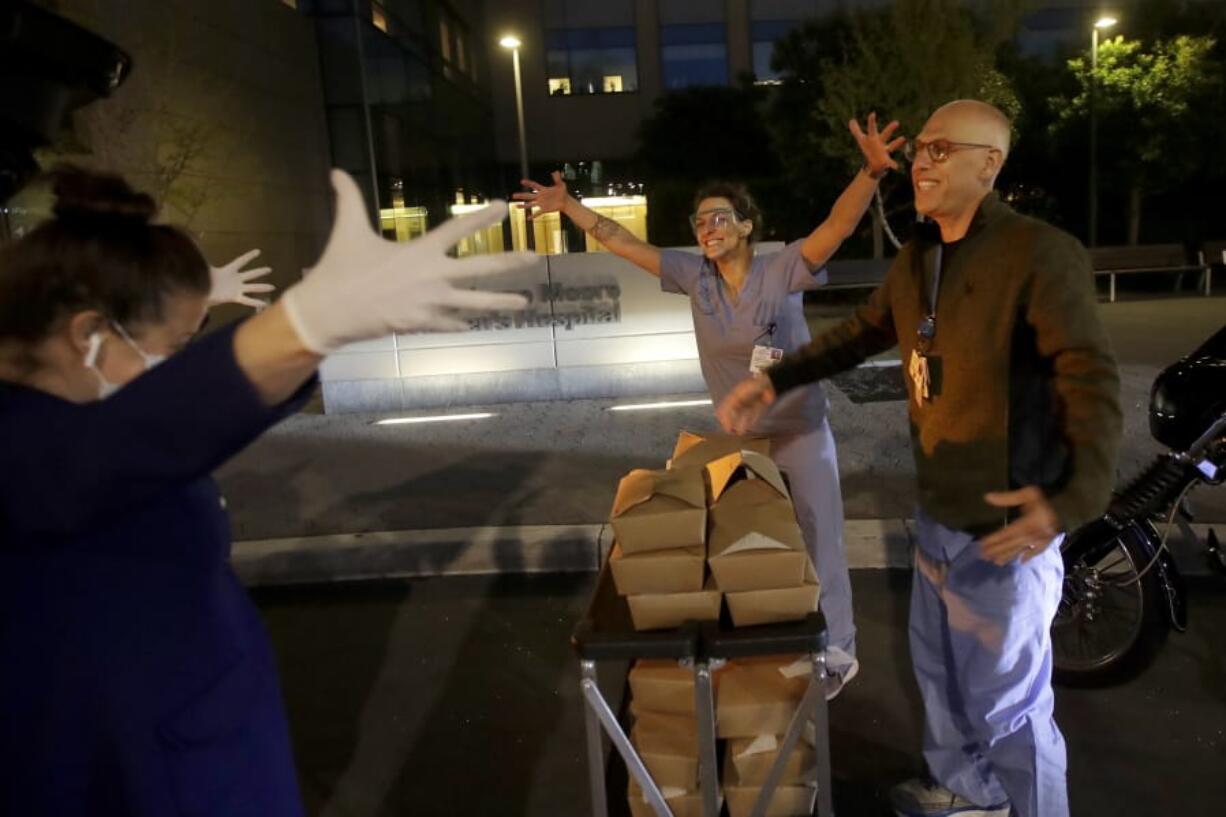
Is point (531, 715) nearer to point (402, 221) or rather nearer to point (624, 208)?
point (402, 221)

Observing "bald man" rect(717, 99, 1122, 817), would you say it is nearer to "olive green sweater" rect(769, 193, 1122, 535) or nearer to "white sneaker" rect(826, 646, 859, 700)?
"olive green sweater" rect(769, 193, 1122, 535)

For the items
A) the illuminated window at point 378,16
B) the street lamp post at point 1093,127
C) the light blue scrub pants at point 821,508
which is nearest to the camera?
the light blue scrub pants at point 821,508

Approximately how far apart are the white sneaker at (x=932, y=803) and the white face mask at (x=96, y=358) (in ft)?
8.35

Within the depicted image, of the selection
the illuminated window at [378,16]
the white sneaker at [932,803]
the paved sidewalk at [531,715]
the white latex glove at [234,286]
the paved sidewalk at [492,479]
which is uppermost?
the illuminated window at [378,16]

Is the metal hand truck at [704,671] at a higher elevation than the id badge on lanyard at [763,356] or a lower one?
lower

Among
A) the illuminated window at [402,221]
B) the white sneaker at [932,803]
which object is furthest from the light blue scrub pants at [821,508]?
the illuminated window at [402,221]

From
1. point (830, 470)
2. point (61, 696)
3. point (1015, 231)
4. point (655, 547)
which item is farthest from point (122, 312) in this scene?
point (830, 470)

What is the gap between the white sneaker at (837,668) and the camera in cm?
373

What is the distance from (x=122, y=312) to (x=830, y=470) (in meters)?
2.81

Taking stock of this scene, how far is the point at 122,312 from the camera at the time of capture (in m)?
1.46

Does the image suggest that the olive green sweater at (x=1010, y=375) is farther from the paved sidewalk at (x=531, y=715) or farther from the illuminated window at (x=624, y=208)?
the illuminated window at (x=624, y=208)

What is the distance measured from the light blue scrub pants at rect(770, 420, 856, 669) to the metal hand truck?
1446mm

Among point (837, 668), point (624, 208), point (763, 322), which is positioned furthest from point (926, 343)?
point (624, 208)

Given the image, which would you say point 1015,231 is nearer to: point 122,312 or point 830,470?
point 830,470
